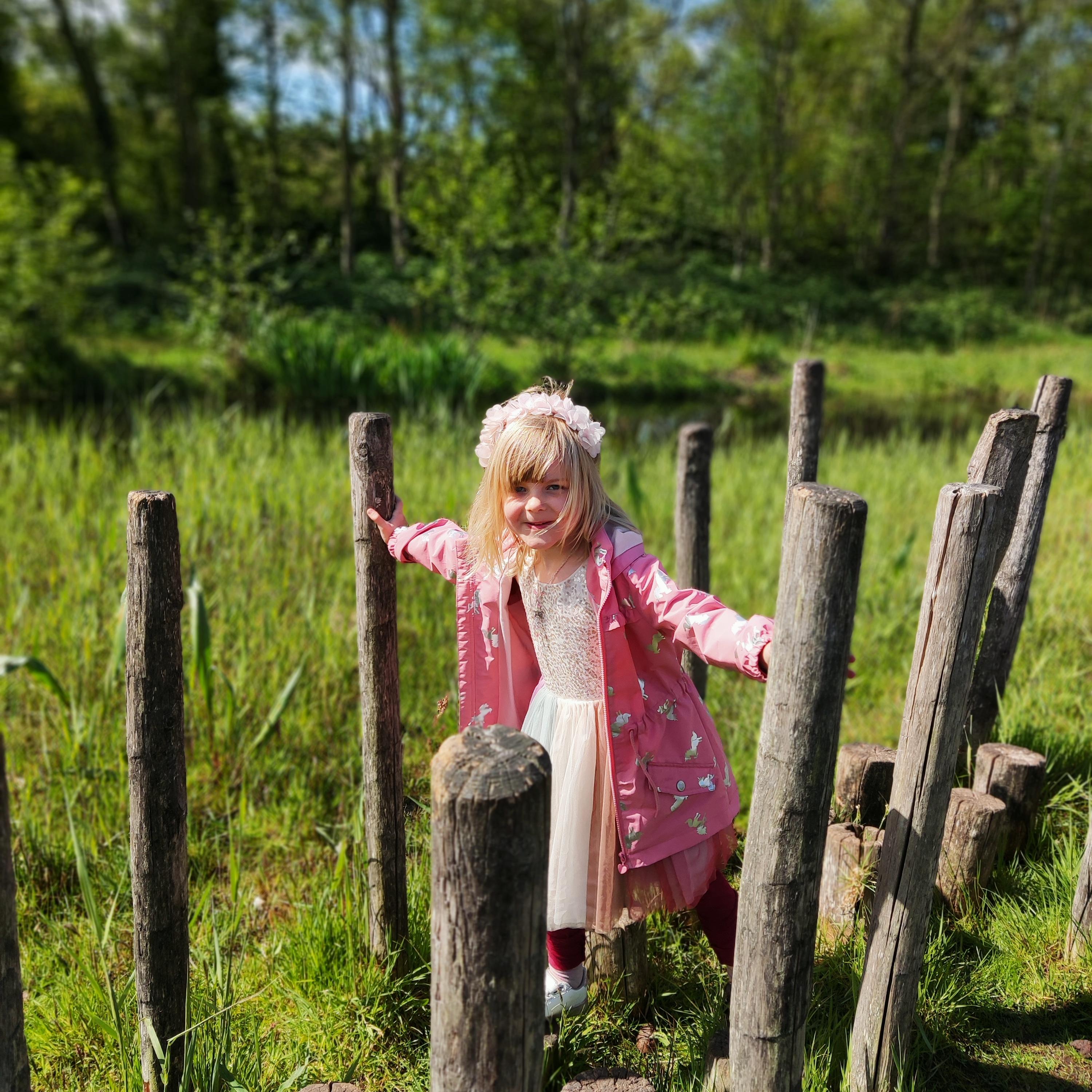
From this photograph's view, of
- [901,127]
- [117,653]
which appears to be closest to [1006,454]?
[117,653]

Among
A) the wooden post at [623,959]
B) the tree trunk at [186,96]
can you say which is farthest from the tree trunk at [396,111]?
the wooden post at [623,959]

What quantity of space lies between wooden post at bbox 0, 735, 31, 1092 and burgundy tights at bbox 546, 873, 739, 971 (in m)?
0.96

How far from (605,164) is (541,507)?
2309 centimetres

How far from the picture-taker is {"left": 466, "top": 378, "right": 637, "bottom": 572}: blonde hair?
5.58ft

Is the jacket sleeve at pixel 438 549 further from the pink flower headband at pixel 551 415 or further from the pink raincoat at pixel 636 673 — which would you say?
the pink flower headband at pixel 551 415

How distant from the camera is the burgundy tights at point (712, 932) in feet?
6.02

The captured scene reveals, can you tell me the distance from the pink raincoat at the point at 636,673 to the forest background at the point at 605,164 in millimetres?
9750

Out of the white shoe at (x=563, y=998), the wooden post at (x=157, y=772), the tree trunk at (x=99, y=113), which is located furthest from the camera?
the tree trunk at (x=99, y=113)

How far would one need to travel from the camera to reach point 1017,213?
77.2ft

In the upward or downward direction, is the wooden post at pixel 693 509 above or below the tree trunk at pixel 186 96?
below

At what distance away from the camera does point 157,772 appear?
1.47m

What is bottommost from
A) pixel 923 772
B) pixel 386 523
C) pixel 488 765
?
pixel 923 772

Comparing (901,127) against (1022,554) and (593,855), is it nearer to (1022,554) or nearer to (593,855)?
(1022,554)

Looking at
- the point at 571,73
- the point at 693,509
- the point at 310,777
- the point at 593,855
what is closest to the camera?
the point at 593,855
